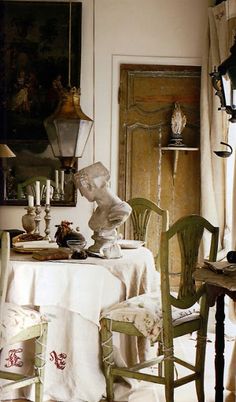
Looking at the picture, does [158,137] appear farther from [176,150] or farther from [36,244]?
[36,244]

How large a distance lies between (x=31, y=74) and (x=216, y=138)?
165 centimetres

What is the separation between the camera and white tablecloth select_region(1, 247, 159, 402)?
306 centimetres

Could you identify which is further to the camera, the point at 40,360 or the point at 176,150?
the point at 176,150

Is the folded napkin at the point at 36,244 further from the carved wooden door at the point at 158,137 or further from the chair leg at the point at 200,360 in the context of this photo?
the carved wooden door at the point at 158,137

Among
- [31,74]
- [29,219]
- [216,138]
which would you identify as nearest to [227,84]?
[29,219]

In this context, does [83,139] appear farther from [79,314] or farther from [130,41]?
[130,41]

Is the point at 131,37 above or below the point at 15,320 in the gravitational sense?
above

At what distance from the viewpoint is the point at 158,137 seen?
513 cm

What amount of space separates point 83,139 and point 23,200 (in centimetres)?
192

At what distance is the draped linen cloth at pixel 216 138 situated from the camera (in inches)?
185

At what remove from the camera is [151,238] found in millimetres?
5188

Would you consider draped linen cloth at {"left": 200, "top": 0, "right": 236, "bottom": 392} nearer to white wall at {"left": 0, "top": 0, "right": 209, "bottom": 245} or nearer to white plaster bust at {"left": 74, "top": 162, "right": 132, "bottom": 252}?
white wall at {"left": 0, "top": 0, "right": 209, "bottom": 245}

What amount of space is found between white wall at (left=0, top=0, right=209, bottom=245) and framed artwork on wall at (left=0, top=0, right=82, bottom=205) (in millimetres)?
146

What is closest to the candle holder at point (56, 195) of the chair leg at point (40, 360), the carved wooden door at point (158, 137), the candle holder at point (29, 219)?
the carved wooden door at point (158, 137)
